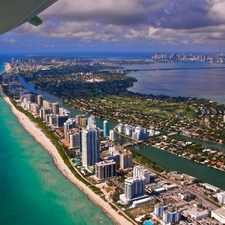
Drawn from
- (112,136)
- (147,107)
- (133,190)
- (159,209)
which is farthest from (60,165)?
(147,107)

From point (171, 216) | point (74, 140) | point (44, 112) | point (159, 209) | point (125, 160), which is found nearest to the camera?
point (171, 216)

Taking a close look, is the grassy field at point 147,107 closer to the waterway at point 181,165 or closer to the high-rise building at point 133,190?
the waterway at point 181,165

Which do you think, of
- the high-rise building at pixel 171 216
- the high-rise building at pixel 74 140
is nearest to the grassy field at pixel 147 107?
the high-rise building at pixel 74 140

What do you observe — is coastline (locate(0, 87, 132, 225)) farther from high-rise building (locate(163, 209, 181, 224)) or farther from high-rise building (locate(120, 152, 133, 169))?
high-rise building (locate(120, 152, 133, 169))

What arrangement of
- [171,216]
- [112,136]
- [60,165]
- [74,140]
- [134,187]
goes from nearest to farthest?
[171,216]
[134,187]
[60,165]
[74,140]
[112,136]

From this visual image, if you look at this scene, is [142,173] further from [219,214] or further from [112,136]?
[112,136]

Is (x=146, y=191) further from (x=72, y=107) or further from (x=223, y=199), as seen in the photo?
(x=72, y=107)
